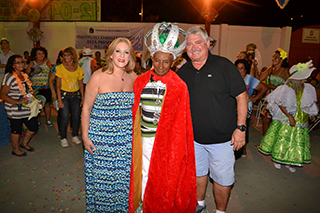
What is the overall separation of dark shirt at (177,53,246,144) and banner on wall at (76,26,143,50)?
8.99m

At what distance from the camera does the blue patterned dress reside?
7.43 feet

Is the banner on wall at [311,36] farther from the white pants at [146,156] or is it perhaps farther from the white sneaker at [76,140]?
the white pants at [146,156]

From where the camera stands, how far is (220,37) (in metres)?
11.5

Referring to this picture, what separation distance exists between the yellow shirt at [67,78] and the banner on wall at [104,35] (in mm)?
6764

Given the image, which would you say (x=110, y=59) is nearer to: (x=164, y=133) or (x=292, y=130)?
(x=164, y=133)

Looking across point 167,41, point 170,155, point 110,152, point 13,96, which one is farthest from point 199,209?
point 13,96

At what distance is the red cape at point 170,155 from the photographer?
2195 millimetres

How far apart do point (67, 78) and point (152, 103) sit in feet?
8.97

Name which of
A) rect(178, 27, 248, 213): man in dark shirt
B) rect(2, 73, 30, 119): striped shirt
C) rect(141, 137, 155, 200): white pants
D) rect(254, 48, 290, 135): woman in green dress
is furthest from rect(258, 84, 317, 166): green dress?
rect(2, 73, 30, 119): striped shirt

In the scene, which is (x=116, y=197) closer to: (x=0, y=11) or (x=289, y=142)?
(x=289, y=142)

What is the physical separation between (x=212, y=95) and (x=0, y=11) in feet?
44.4

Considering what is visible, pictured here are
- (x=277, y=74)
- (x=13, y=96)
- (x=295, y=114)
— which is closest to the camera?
(x=295, y=114)

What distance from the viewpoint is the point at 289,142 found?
11.9ft

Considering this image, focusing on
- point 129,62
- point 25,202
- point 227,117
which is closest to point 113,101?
point 129,62
